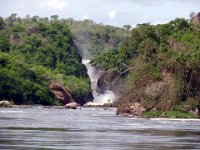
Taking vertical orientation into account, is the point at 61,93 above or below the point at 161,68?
below

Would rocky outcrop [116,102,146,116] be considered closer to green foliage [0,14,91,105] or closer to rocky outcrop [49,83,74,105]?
green foliage [0,14,91,105]

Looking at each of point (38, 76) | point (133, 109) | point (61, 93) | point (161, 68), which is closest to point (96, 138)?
point (133, 109)

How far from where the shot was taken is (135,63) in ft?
310

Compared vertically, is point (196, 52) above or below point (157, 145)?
above

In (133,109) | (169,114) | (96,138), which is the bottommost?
A: (169,114)

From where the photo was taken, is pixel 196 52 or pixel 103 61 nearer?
pixel 196 52

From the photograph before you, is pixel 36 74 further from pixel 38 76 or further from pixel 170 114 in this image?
pixel 170 114

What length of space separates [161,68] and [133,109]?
16.0 feet

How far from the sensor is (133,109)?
91562 millimetres

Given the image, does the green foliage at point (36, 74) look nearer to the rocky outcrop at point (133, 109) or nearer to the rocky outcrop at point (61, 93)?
the rocky outcrop at point (61, 93)

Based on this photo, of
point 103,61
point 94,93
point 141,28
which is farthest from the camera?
point 94,93

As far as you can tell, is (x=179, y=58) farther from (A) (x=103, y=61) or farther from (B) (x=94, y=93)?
(B) (x=94, y=93)

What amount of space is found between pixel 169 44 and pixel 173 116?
1321 centimetres

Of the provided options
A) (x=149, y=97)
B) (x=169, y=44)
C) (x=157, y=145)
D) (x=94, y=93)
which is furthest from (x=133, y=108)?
(x=94, y=93)
